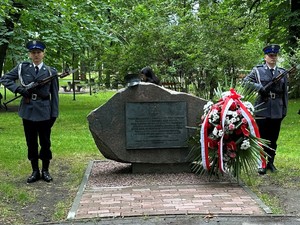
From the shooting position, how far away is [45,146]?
7.57 metres

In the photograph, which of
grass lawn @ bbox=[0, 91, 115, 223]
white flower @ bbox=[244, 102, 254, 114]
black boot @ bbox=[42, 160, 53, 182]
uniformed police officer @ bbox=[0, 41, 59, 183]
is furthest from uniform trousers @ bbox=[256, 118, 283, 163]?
black boot @ bbox=[42, 160, 53, 182]

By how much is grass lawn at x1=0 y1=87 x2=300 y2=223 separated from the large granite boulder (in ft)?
2.85

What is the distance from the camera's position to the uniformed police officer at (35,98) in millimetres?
7250

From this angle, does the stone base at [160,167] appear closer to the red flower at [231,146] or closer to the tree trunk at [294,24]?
the red flower at [231,146]

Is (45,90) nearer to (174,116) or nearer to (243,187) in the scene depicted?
(174,116)

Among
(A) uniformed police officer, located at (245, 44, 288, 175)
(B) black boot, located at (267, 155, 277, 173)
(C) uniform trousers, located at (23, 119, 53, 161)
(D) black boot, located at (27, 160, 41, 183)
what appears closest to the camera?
(C) uniform trousers, located at (23, 119, 53, 161)

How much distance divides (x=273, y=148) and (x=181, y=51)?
29.3 ft

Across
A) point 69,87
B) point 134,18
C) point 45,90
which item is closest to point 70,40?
point 134,18

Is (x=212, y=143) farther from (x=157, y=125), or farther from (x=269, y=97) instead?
(x=269, y=97)

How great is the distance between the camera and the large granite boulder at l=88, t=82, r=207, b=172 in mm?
7688

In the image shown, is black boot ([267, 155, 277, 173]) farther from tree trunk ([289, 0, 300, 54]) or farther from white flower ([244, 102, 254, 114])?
tree trunk ([289, 0, 300, 54])

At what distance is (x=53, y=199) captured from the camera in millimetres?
6566

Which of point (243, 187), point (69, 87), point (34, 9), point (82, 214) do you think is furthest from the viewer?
point (69, 87)

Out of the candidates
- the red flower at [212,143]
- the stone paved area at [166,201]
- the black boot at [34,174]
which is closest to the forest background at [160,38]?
the black boot at [34,174]
